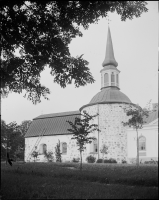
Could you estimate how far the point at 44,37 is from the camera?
21.4 feet

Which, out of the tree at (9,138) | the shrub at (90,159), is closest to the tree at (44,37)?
the tree at (9,138)

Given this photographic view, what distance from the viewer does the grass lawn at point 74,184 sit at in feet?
18.6

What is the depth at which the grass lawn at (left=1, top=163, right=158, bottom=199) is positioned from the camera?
568cm

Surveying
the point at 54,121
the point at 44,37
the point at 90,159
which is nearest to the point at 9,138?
the point at 44,37

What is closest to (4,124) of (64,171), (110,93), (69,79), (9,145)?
(9,145)

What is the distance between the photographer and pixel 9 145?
779 cm

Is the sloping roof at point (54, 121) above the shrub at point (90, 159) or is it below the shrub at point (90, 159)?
above

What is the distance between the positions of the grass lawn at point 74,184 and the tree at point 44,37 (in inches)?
111

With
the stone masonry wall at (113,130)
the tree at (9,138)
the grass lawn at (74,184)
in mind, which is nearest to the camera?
the grass lawn at (74,184)

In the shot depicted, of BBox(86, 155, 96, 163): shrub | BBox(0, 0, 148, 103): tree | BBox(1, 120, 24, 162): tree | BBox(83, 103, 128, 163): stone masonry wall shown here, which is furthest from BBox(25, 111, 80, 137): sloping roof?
BBox(86, 155, 96, 163): shrub

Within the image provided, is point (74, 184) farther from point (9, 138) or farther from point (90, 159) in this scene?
point (90, 159)

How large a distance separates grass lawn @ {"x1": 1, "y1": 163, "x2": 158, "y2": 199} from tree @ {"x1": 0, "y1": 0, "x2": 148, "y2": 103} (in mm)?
2810

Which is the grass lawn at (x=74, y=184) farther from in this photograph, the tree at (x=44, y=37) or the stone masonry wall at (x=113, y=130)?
the stone masonry wall at (x=113, y=130)

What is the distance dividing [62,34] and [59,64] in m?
0.86
